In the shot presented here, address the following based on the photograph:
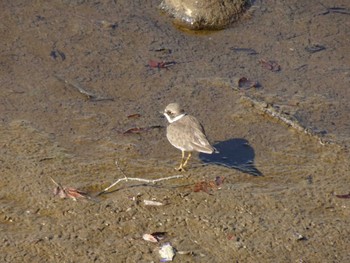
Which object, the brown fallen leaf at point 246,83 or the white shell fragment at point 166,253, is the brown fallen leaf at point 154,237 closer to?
the white shell fragment at point 166,253

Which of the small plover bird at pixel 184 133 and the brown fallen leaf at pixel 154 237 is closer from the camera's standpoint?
the brown fallen leaf at pixel 154 237

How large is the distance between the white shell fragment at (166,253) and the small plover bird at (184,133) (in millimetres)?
1108

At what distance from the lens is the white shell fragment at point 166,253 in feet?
19.7

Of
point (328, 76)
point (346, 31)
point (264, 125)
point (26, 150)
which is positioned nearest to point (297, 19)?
point (346, 31)

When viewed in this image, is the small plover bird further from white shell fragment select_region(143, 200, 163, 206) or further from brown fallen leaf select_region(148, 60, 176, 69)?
brown fallen leaf select_region(148, 60, 176, 69)

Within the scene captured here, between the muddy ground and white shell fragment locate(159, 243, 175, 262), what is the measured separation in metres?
0.05

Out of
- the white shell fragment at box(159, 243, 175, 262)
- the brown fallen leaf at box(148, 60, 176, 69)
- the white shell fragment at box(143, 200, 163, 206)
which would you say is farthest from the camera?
the brown fallen leaf at box(148, 60, 176, 69)

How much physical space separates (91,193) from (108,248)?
77cm

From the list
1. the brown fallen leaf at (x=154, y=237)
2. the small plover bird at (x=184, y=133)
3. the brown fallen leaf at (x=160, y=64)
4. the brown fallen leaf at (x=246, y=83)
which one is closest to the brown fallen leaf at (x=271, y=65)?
the brown fallen leaf at (x=246, y=83)

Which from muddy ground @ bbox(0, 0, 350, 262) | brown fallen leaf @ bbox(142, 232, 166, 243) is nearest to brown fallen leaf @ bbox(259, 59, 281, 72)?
muddy ground @ bbox(0, 0, 350, 262)

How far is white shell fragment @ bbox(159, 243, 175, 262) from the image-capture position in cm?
600

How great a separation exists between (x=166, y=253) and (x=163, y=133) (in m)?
1.91

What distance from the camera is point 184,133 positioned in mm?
7129

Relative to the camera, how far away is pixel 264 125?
7.92 m
